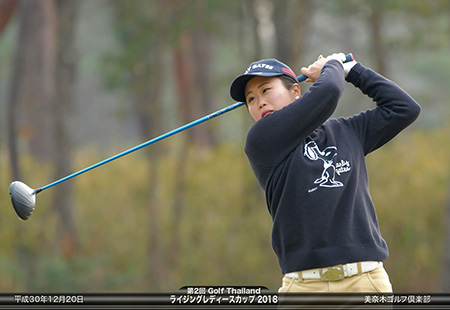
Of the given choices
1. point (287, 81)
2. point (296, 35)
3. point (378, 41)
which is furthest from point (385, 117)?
point (378, 41)

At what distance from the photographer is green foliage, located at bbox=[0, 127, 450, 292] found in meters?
9.50

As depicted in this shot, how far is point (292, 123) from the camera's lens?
2895 mm

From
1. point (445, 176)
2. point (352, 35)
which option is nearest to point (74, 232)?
point (445, 176)

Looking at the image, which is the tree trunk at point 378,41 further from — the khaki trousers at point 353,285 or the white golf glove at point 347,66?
the khaki trousers at point 353,285

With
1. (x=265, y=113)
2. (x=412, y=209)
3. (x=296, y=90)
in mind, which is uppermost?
(x=412, y=209)

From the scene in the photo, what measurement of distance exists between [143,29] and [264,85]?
296 inches

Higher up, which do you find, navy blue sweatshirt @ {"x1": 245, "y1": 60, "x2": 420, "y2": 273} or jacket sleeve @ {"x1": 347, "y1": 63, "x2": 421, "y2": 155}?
jacket sleeve @ {"x1": 347, "y1": 63, "x2": 421, "y2": 155}

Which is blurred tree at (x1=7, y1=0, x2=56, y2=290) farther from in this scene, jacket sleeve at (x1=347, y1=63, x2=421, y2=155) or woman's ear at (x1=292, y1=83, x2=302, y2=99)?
jacket sleeve at (x1=347, y1=63, x2=421, y2=155)

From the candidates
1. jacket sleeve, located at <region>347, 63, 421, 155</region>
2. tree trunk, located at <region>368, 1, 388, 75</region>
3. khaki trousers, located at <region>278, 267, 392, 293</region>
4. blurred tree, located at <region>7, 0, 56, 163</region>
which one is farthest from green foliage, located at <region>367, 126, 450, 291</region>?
khaki trousers, located at <region>278, 267, 392, 293</region>

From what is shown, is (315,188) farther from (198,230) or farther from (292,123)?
(198,230)

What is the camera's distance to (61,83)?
10.0 meters

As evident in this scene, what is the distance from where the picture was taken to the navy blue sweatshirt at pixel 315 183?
2840mm

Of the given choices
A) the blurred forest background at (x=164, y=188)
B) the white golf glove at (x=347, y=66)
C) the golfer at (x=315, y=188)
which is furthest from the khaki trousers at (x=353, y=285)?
the blurred forest background at (x=164, y=188)

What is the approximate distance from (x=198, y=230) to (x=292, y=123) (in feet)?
24.7
